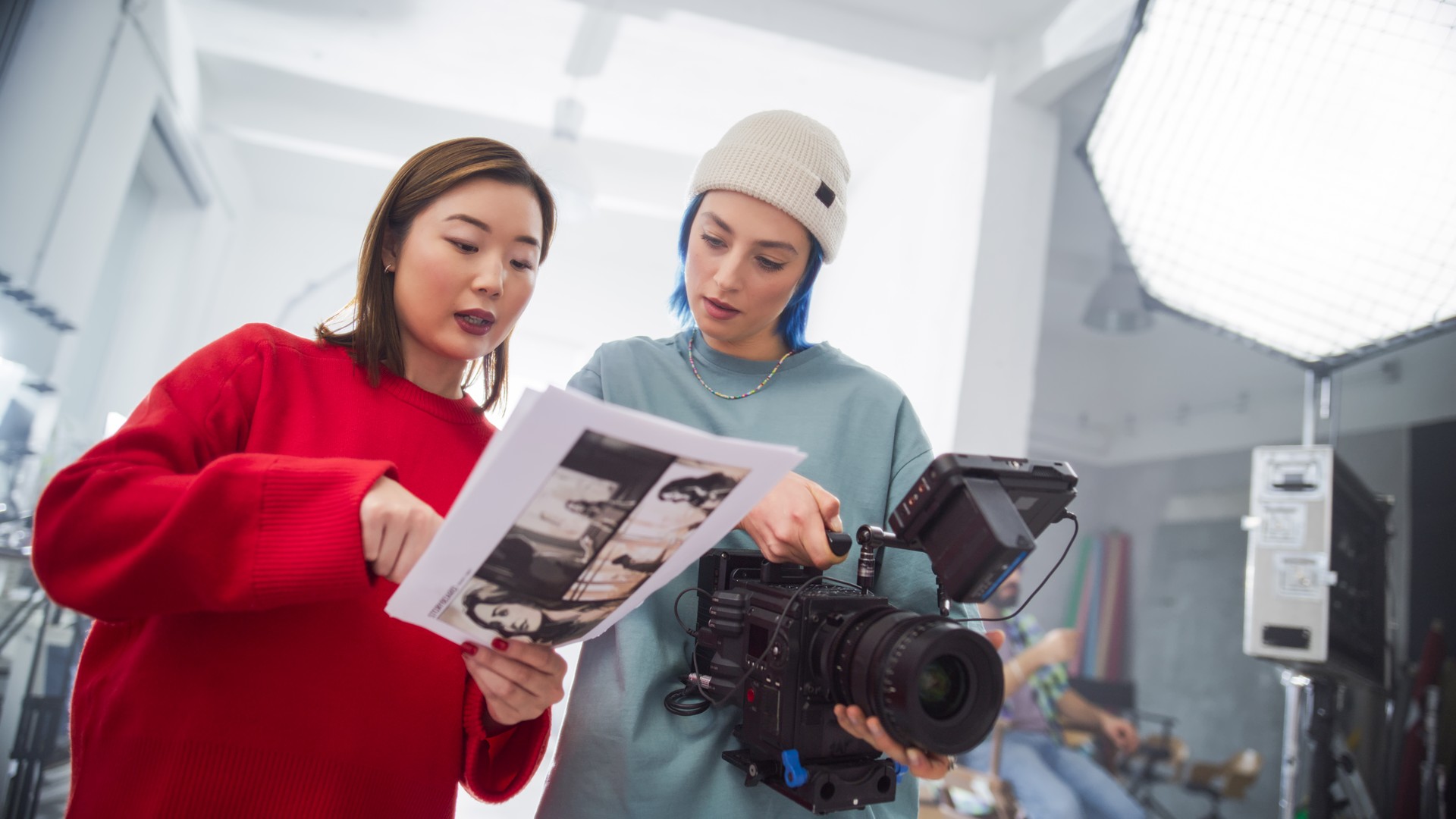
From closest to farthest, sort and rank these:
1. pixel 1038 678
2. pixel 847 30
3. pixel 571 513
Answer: pixel 571 513
pixel 847 30
pixel 1038 678

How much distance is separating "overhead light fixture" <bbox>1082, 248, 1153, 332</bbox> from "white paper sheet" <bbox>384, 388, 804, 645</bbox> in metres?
3.82

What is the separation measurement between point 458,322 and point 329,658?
1.04ft

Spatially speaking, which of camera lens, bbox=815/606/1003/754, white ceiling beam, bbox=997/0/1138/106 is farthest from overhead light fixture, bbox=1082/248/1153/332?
camera lens, bbox=815/606/1003/754

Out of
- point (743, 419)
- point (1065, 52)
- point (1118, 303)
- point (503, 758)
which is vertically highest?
point (1065, 52)

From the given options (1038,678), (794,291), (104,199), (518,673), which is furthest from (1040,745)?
(104,199)

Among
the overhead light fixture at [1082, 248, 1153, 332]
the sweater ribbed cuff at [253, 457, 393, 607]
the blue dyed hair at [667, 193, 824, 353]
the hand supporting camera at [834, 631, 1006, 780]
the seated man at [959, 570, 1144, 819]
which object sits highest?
the overhead light fixture at [1082, 248, 1153, 332]

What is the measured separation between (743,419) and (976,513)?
361 millimetres

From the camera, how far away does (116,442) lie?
0.58 meters

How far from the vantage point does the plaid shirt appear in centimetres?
291

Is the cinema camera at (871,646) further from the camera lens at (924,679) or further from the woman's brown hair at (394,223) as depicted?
the woman's brown hair at (394,223)

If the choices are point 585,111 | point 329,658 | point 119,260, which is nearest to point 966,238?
point 585,111

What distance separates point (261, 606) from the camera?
0.55 m

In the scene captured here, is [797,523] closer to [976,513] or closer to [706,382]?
[976,513]

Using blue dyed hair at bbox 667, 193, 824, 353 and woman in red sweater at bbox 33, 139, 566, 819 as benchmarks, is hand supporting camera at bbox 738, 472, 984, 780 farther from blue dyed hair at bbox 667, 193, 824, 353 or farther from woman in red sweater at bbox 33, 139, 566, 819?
blue dyed hair at bbox 667, 193, 824, 353
